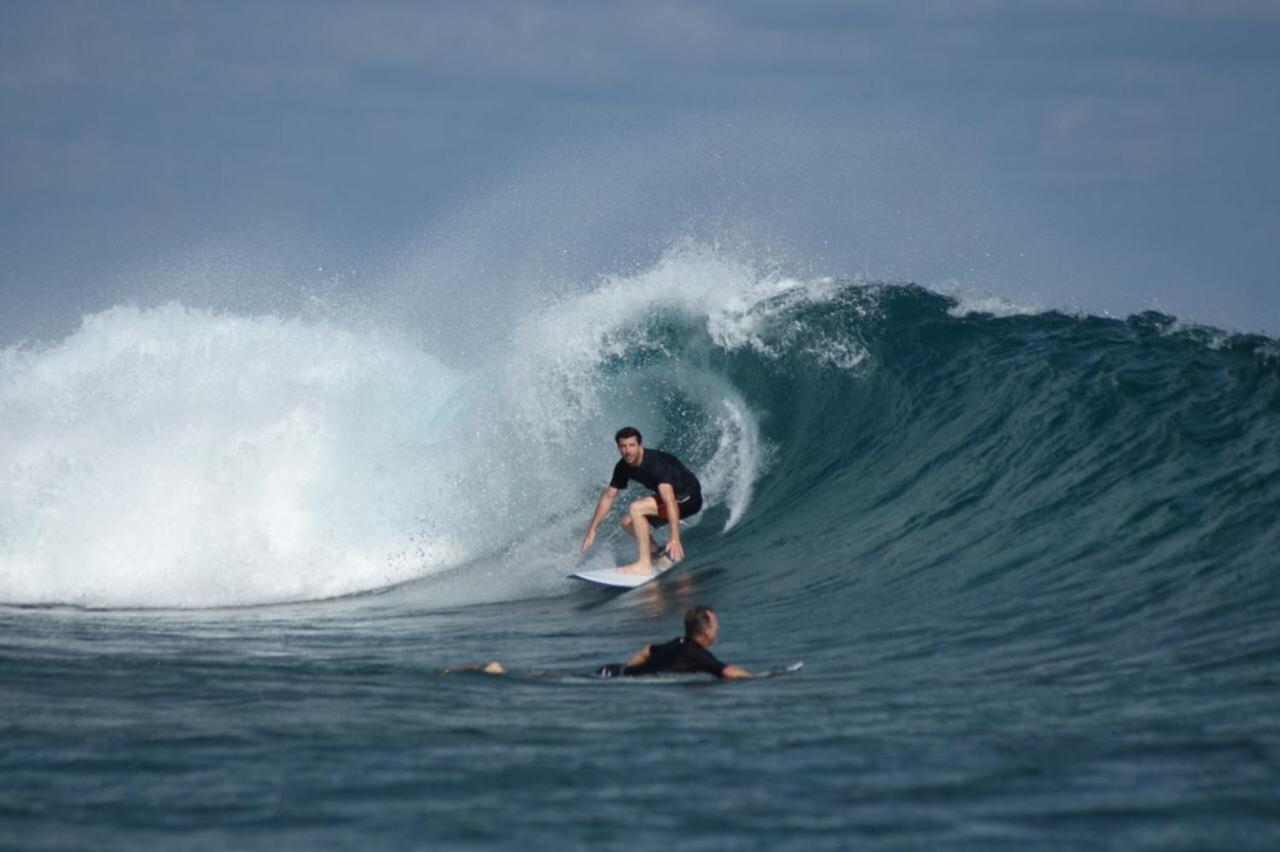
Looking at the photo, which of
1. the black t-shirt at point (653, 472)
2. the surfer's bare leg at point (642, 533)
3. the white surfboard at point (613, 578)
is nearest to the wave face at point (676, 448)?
the white surfboard at point (613, 578)

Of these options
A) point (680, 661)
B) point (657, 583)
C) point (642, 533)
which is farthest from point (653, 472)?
point (680, 661)

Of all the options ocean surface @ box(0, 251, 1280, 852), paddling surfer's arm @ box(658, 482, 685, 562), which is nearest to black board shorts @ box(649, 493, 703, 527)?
paddling surfer's arm @ box(658, 482, 685, 562)

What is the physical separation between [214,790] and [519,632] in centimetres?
536

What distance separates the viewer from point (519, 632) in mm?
11328

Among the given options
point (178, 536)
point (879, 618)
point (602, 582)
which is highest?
point (178, 536)

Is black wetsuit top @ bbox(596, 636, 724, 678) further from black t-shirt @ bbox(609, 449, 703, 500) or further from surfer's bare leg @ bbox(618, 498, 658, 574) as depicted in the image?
black t-shirt @ bbox(609, 449, 703, 500)

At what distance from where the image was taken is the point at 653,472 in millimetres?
13367

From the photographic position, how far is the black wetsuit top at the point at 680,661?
338 inches

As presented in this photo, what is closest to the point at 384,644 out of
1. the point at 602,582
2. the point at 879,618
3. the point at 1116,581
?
the point at 602,582

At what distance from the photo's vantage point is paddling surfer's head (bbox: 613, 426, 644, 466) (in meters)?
13.0

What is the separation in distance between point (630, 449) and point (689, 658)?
465 centimetres

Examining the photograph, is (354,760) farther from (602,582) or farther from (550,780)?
(602,582)

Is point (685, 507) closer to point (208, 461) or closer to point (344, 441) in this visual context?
point (344, 441)

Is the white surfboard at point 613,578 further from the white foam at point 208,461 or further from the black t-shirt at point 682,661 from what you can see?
the black t-shirt at point 682,661
